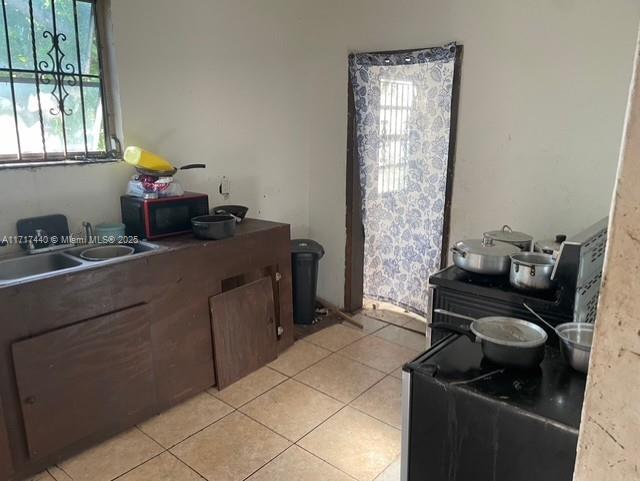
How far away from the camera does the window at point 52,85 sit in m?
2.34

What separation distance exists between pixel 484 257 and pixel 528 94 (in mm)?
1284

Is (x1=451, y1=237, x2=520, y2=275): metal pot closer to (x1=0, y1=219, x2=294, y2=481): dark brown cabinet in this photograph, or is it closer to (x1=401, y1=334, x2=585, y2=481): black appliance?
(x1=401, y1=334, x2=585, y2=481): black appliance

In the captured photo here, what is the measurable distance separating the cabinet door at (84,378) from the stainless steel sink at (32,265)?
14.4 inches

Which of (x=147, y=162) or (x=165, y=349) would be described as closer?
(x=165, y=349)

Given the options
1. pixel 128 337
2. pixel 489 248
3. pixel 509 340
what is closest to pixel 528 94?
pixel 489 248

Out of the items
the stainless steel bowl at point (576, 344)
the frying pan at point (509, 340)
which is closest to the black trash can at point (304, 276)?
the frying pan at point (509, 340)

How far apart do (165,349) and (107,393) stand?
0.34m

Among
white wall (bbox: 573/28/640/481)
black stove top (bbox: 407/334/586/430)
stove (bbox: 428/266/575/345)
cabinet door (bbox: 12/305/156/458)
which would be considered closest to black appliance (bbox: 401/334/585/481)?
black stove top (bbox: 407/334/586/430)

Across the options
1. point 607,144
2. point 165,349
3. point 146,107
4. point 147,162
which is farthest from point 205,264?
point 607,144

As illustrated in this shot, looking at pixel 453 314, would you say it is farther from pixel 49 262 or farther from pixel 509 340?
pixel 49 262

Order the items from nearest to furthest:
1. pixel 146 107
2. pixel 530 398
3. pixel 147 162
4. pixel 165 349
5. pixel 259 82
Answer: pixel 530 398 → pixel 165 349 → pixel 147 162 → pixel 146 107 → pixel 259 82

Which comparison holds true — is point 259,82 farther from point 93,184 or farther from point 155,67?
point 93,184

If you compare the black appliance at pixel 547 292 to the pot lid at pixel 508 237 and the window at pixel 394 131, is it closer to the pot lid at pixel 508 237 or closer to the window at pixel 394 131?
the pot lid at pixel 508 237

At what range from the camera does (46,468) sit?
2102 mm
